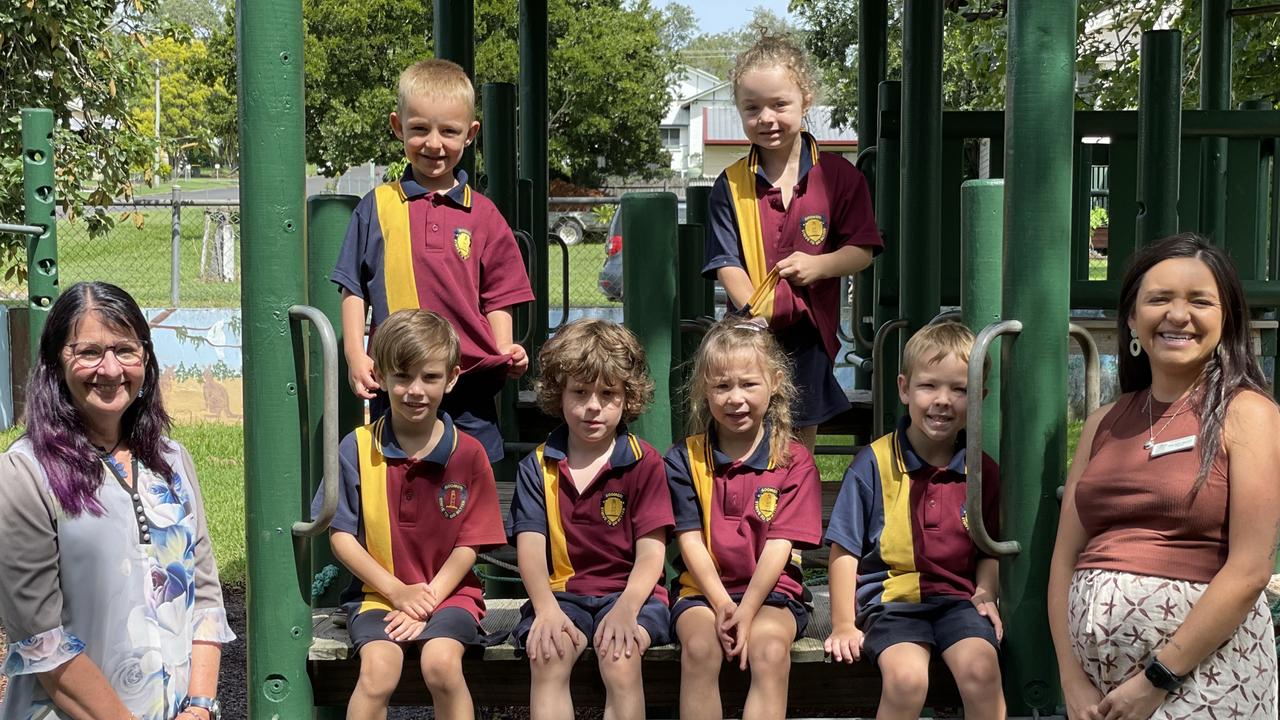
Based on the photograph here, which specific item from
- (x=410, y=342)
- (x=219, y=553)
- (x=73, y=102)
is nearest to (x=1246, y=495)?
(x=410, y=342)

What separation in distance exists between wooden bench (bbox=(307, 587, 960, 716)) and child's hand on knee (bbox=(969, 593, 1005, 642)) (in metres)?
0.16

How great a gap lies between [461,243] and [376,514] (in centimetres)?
86

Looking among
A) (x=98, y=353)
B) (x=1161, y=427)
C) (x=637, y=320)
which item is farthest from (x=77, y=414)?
(x=1161, y=427)

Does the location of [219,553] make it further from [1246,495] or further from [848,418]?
[1246,495]

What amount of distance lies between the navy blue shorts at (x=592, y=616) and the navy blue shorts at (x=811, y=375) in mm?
927

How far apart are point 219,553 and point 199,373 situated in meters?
5.30

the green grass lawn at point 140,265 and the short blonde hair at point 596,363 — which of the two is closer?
the short blonde hair at point 596,363

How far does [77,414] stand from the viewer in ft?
9.57

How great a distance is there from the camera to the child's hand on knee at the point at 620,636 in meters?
3.34

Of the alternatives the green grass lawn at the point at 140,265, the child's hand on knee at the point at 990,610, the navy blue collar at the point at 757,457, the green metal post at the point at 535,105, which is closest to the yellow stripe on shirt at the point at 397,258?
the navy blue collar at the point at 757,457

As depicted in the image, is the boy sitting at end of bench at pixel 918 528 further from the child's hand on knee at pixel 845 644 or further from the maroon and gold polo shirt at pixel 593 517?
the maroon and gold polo shirt at pixel 593 517

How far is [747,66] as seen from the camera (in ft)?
13.3

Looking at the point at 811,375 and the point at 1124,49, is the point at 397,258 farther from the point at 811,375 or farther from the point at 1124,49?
the point at 1124,49

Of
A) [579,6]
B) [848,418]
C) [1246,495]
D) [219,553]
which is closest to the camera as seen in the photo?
[1246,495]
